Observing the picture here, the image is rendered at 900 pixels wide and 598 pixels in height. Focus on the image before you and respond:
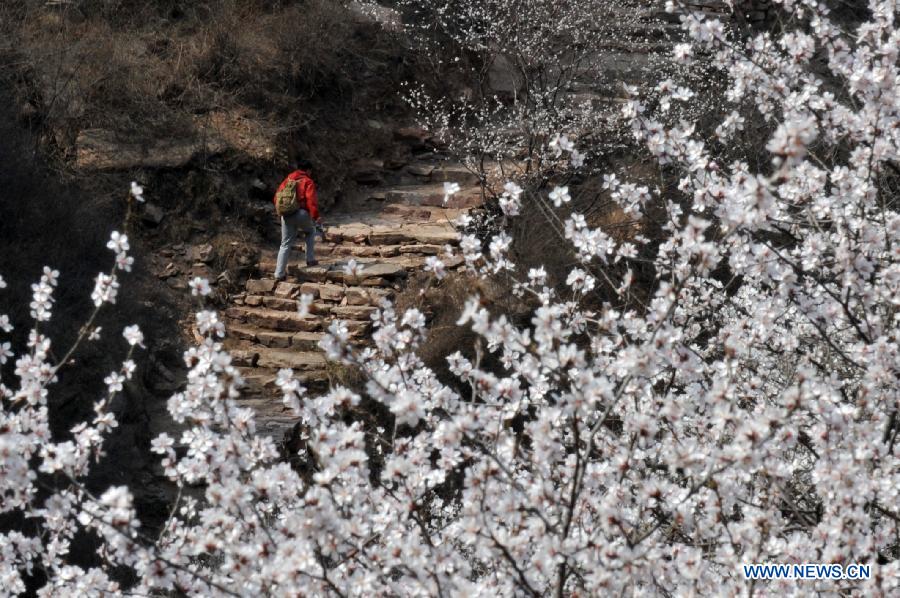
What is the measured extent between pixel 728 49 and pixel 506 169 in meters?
8.94

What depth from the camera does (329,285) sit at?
443 inches

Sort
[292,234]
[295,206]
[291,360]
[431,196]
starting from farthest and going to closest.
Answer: [431,196] < [292,234] < [295,206] < [291,360]

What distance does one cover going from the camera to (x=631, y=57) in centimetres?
1667

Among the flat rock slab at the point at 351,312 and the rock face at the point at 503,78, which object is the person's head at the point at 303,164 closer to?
the flat rock slab at the point at 351,312

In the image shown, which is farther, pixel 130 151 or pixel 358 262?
pixel 130 151

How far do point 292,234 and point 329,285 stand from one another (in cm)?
73

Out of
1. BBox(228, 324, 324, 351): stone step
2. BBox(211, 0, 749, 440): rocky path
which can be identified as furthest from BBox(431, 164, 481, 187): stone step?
BBox(228, 324, 324, 351): stone step

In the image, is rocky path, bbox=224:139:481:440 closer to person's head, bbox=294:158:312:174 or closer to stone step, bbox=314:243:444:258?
stone step, bbox=314:243:444:258

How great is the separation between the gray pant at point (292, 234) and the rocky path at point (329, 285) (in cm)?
18

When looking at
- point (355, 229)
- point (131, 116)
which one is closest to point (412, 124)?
point (355, 229)

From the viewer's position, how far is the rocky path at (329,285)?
395 inches

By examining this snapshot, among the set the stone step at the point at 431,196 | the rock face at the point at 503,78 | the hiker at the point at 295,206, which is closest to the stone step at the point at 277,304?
the hiker at the point at 295,206

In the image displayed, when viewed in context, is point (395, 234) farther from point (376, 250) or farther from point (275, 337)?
point (275, 337)

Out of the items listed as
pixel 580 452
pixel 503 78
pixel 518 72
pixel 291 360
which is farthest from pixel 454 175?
pixel 580 452
